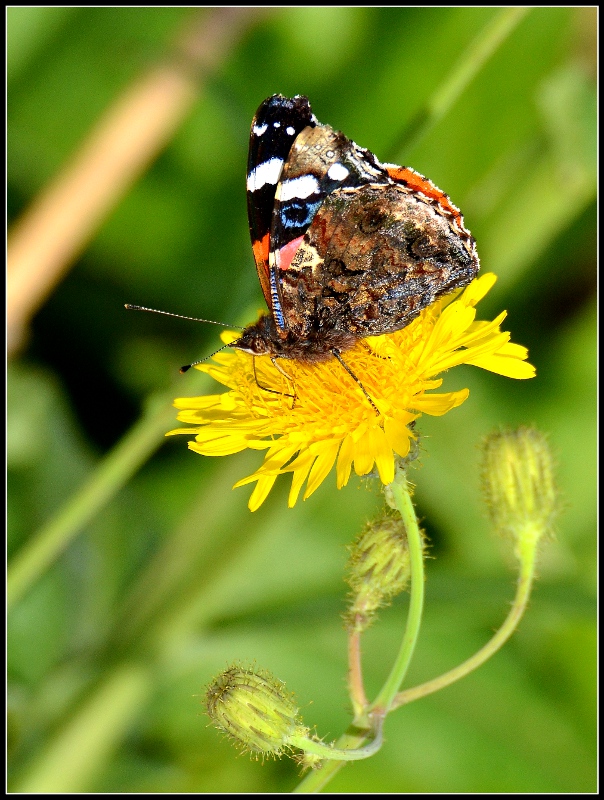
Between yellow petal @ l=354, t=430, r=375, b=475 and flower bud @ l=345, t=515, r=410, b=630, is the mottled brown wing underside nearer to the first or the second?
yellow petal @ l=354, t=430, r=375, b=475

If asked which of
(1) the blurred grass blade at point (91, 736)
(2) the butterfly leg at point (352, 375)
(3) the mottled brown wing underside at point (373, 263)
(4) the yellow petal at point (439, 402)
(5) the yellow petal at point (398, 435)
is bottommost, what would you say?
(1) the blurred grass blade at point (91, 736)

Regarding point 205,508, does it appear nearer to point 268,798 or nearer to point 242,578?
point 242,578

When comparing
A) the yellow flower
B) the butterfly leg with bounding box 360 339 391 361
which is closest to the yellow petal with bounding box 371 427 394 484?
the yellow flower

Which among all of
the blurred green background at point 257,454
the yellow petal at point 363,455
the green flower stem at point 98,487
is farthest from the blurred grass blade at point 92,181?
the yellow petal at point 363,455

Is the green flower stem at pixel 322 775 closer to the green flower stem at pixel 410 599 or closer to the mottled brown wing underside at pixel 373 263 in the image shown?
the green flower stem at pixel 410 599

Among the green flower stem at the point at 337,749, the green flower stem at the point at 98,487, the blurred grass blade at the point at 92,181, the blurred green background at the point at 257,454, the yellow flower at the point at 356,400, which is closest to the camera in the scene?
the green flower stem at the point at 337,749

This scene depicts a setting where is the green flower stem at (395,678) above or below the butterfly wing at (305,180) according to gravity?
below
